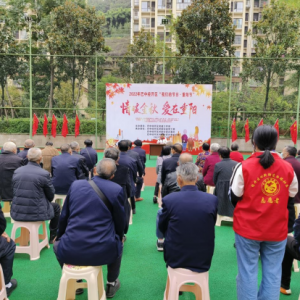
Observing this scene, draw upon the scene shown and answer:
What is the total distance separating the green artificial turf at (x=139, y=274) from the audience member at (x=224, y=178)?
43cm

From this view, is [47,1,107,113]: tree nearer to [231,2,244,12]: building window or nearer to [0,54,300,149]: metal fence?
[0,54,300,149]: metal fence

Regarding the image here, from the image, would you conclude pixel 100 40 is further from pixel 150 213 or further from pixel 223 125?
pixel 150 213

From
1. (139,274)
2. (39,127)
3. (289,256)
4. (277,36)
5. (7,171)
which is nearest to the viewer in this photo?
(289,256)

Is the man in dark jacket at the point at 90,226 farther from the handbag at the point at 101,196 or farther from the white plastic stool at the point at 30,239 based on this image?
the white plastic stool at the point at 30,239

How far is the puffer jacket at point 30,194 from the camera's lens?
332 centimetres

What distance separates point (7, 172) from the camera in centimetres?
425

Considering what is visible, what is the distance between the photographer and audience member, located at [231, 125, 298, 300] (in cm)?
214

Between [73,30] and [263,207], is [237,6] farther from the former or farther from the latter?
[263,207]

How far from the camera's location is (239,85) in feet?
48.7

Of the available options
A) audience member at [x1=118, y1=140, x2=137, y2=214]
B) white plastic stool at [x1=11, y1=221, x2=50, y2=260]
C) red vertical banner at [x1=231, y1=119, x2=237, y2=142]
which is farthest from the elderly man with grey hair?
red vertical banner at [x1=231, y1=119, x2=237, y2=142]

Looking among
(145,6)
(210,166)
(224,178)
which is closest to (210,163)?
(210,166)

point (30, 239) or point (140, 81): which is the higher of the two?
point (140, 81)

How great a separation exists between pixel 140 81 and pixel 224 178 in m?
10.8

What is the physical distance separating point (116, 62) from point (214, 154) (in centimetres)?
1077
